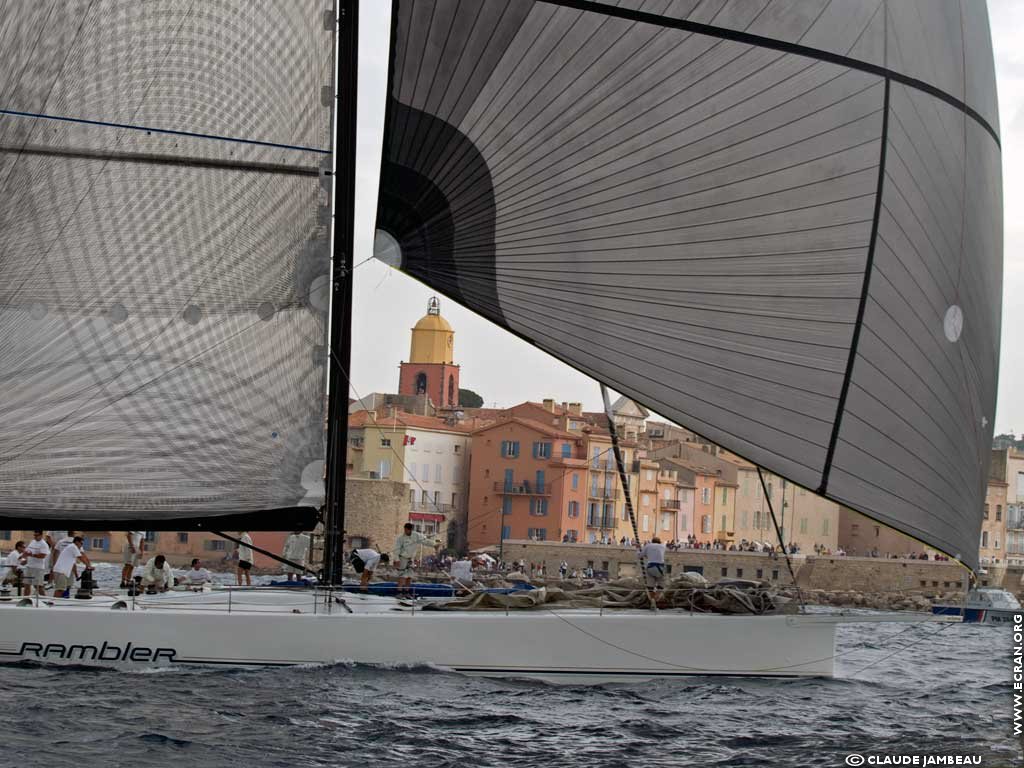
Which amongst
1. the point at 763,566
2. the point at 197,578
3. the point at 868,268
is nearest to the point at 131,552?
the point at 197,578

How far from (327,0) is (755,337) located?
13.3 feet

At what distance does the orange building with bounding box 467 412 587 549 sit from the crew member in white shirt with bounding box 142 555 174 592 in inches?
1677

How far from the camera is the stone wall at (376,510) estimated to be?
53125 mm

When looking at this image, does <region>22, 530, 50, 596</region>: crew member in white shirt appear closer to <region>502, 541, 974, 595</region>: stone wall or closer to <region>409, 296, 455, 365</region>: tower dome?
<region>502, 541, 974, 595</region>: stone wall

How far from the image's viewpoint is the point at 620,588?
11742 mm

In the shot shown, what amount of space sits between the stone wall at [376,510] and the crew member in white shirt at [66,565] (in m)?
41.1

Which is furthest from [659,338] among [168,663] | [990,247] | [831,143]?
[168,663]

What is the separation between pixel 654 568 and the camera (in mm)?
11430

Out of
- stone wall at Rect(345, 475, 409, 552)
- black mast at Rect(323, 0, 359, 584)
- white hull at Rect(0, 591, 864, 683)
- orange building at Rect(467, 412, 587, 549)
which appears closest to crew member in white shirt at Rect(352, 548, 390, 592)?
black mast at Rect(323, 0, 359, 584)

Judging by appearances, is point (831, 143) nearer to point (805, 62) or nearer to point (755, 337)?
point (805, 62)

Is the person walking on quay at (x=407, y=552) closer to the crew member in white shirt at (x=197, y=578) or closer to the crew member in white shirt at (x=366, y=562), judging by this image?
the crew member in white shirt at (x=366, y=562)

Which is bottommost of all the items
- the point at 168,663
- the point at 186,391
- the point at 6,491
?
the point at 168,663

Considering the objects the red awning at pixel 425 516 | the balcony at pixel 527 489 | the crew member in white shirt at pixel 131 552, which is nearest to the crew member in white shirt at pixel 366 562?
the crew member in white shirt at pixel 131 552

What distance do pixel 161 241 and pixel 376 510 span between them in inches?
1715
